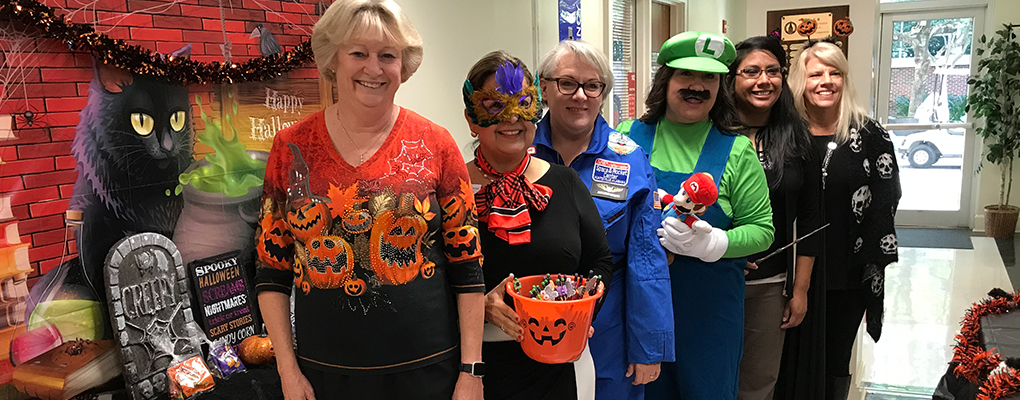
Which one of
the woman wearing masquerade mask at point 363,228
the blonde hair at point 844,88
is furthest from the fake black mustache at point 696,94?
the woman wearing masquerade mask at point 363,228

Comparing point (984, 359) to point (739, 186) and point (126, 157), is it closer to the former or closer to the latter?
point (739, 186)

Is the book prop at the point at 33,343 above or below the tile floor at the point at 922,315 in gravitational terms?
above

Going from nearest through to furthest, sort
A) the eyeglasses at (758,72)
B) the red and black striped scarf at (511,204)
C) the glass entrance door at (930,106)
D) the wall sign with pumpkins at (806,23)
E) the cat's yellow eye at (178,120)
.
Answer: the red and black striped scarf at (511,204) < the cat's yellow eye at (178,120) < the eyeglasses at (758,72) < the wall sign with pumpkins at (806,23) < the glass entrance door at (930,106)

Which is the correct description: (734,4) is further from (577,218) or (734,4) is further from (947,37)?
(577,218)

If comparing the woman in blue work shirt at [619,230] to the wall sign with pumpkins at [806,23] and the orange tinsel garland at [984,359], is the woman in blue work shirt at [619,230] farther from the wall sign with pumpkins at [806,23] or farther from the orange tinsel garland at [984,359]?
the wall sign with pumpkins at [806,23]

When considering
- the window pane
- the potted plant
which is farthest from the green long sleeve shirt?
the potted plant

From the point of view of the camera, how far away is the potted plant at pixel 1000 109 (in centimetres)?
727

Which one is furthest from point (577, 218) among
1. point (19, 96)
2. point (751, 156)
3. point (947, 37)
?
point (947, 37)

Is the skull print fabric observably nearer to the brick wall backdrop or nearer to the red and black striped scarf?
the red and black striped scarf

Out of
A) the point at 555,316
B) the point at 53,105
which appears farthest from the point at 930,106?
the point at 53,105

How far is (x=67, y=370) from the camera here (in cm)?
171

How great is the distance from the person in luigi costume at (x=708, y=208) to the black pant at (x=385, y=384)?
3.31ft

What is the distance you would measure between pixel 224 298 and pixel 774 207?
1886mm

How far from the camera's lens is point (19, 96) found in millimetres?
1610
